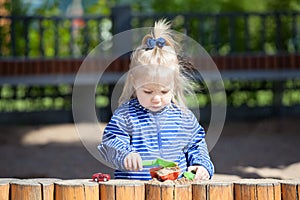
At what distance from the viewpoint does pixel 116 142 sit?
3.73 m

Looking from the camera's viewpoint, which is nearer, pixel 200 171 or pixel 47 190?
pixel 47 190

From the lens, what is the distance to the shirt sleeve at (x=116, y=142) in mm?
3688

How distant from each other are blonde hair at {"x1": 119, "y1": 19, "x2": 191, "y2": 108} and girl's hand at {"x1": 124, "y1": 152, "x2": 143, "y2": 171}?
378 mm

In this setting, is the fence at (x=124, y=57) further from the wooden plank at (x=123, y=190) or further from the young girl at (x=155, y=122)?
the wooden plank at (x=123, y=190)

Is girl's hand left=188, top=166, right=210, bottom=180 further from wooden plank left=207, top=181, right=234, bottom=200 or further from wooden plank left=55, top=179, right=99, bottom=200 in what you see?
wooden plank left=55, top=179, right=99, bottom=200

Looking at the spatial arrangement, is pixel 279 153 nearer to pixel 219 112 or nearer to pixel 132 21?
pixel 132 21

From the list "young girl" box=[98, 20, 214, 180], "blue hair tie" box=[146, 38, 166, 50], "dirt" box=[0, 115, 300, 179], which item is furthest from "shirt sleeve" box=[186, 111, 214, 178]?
"dirt" box=[0, 115, 300, 179]

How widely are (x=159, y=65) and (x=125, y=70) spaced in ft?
21.8

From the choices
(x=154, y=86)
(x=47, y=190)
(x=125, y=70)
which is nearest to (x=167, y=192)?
(x=47, y=190)

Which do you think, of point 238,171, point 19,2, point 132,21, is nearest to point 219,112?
point 238,171

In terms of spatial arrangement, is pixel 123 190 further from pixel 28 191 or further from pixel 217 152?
pixel 217 152

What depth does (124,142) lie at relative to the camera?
12.3 ft

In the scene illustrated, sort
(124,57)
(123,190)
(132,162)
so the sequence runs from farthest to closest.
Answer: (124,57)
(132,162)
(123,190)

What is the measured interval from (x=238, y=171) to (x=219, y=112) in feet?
13.1
